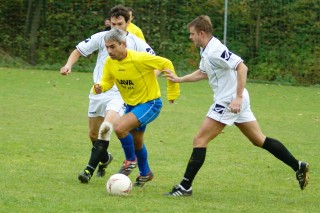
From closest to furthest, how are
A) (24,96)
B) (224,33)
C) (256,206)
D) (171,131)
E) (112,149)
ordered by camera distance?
(256,206), (112,149), (171,131), (24,96), (224,33)

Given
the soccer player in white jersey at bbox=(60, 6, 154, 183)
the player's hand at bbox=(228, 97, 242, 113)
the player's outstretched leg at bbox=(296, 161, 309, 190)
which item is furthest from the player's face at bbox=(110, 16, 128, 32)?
the player's outstretched leg at bbox=(296, 161, 309, 190)

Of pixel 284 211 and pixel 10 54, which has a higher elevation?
pixel 284 211

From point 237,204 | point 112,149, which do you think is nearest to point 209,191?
point 237,204

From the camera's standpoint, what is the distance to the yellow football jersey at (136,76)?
26.0ft

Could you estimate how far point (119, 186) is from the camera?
7.36 m

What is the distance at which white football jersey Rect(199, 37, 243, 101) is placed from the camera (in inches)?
297

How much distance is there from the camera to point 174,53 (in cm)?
2339

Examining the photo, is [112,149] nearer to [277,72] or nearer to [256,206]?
[256,206]

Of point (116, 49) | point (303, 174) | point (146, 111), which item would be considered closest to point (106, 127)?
point (146, 111)

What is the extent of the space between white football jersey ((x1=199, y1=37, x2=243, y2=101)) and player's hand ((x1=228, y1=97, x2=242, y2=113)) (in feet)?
0.72

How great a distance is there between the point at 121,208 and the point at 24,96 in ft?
34.4

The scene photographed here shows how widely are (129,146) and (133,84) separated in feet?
2.36

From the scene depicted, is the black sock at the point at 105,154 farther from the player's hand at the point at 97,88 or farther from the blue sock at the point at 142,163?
the player's hand at the point at 97,88

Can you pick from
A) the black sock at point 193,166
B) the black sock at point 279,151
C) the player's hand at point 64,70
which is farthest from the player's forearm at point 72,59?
the black sock at point 279,151
